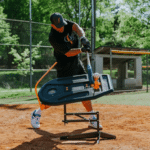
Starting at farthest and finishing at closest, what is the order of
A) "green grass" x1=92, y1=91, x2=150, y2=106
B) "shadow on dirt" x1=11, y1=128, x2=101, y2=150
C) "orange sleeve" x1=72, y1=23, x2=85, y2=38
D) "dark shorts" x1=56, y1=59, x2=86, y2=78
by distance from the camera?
"green grass" x1=92, y1=91, x2=150, y2=106
"dark shorts" x1=56, y1=59, x2=86, y2=78
"orange sleeve" x1=72, y1=23, x2=85, y2=38
"shadow on dirt" x1=11, y1=128, x2=101, y2=150

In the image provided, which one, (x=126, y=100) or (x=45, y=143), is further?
(x=126, y=100)

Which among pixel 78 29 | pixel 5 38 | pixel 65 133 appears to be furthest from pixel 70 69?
pixel 5 38

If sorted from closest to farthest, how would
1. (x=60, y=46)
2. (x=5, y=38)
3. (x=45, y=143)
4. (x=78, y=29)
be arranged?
(x=45, y=143), (x=60, y=46), (x=78, y=29), (x=5, y=38)

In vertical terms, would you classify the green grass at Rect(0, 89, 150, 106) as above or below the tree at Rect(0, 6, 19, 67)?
below

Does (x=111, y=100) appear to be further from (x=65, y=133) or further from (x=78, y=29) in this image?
(x=78, y=29)

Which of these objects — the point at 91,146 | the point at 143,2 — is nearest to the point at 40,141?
the point at 91,146

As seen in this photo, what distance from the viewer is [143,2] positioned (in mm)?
20125

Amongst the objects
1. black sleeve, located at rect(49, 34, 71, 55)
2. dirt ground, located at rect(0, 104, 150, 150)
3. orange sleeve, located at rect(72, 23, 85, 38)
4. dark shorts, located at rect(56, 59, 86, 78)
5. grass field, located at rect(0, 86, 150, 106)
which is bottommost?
grass field, located at rect(0, 86, 150, 106)

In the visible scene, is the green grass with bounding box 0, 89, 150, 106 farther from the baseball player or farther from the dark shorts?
the dark shorts

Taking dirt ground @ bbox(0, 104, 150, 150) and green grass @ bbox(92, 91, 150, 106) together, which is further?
green grass @ bbox(92, 91, 150, 106)

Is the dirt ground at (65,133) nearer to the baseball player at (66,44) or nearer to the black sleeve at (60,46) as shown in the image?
the baseball player at (66,44)

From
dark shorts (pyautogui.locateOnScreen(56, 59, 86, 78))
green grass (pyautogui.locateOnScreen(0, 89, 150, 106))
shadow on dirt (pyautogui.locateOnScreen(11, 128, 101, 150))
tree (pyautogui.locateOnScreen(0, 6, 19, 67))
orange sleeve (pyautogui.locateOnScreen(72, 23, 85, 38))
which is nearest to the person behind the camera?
shadow on dirt (pyautogui.locateOnScreen(11, 128, 101, 150))

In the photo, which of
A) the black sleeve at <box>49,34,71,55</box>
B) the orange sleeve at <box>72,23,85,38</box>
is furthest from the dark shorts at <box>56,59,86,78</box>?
the orange sleeve at <box>72,23,85,38</box>

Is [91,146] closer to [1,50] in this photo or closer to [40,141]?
[40,141]
